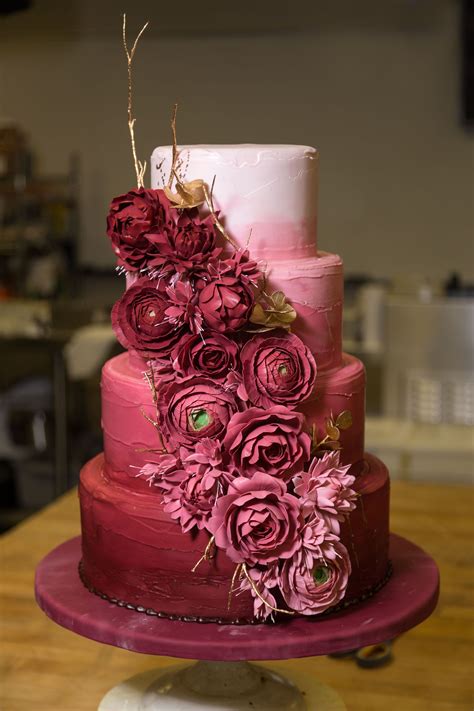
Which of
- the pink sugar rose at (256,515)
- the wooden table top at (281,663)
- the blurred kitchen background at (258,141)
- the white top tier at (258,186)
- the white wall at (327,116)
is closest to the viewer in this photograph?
the pink sugar rose at (256,515)

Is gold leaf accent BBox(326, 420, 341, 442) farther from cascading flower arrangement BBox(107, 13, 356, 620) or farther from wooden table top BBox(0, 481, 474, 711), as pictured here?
wooden table top BBox(0, 481, 474, 711)

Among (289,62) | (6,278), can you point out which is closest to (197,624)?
(6,278)

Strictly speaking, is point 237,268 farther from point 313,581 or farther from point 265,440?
point 313,581

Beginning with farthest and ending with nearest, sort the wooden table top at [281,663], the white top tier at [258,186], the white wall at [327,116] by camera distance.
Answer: the white wall at [327,116], the wooden table top at [281,663], the white top tier at [258,186]

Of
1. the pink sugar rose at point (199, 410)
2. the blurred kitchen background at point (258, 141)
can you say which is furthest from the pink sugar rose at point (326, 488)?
the blurred kitchen background at point (258, 141)

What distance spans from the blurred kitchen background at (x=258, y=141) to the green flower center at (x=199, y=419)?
6.68 ft

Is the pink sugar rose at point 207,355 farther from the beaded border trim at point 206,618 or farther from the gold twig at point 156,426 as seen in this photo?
the beaded border trim at point 206,618

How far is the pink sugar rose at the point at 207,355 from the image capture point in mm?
1055

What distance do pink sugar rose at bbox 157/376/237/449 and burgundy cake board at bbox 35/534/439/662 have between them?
216 millimetres

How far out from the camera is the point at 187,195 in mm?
1091

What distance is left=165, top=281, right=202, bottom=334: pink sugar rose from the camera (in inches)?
41.8

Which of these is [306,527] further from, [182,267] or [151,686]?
[151,686]

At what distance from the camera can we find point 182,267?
107 centimetres

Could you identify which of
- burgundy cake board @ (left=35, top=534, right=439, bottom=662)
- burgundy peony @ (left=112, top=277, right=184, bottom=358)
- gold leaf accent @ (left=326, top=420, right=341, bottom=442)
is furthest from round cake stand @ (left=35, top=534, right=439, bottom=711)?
burgundy peony @ (left=112, top=277, right=184, bottom=358)
